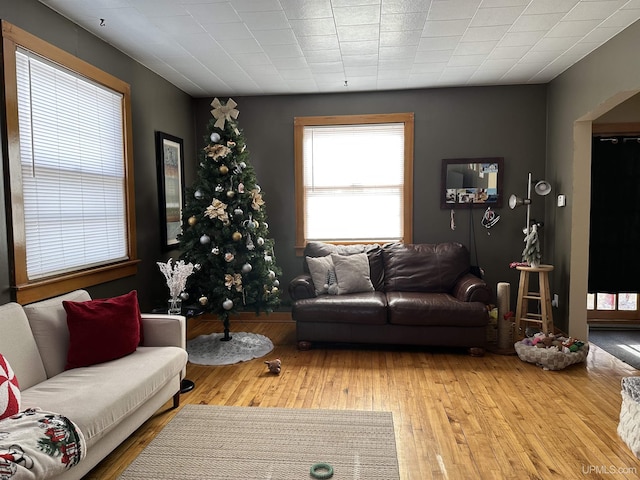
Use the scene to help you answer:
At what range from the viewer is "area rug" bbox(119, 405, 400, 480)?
7.33ft

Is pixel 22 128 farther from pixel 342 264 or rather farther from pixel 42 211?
pixel 342 264

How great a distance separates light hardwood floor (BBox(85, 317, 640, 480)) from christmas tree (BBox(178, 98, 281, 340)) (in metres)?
0.65

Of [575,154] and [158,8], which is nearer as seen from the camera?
[158,8]

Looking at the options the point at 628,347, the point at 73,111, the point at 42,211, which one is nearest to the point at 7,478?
the point at 42,211

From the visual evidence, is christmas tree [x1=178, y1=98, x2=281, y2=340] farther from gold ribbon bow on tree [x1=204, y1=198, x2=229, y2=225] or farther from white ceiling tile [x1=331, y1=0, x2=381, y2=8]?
white ceiling tile [x1=331, y1=0, x2=381, y2=8]

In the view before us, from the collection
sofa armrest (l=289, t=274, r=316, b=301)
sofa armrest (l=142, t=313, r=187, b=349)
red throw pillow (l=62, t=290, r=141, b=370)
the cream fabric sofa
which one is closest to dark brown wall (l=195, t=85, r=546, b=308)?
Result: sofa armrest (l=289, t=274, r=316, b=301)

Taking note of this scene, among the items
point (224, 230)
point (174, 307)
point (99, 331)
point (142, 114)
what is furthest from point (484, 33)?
point (99, 331)

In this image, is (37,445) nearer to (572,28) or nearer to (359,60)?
(359,60)

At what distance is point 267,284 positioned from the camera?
4.16 m

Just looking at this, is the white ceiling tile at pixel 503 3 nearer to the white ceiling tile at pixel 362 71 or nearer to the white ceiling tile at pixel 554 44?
the white ceiling tile at pixel 554 44

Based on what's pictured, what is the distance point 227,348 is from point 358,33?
2.98 meters

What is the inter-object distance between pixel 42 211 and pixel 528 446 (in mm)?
3300

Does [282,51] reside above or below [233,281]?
above

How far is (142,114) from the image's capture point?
4102 millimetres
